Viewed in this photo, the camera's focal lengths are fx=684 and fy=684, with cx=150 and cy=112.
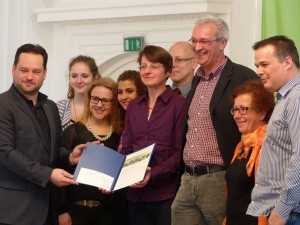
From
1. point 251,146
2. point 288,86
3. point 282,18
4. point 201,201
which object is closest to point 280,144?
point 288,86

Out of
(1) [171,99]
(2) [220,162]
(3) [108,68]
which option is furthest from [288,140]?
(3) [108,68]

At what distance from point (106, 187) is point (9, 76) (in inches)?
135

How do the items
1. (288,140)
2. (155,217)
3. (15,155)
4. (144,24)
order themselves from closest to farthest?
(288,140) < (15,155) < (155,217) < (144,24)

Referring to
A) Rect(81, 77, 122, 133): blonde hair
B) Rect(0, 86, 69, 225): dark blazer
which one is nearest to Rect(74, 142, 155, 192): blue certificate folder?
Rect(0, 86, 69, 225): dark blazer

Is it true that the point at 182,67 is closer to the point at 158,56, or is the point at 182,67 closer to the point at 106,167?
the point at 158,56

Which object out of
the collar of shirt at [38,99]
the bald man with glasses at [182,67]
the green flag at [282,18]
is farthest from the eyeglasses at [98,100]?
the green flag at [282,18]

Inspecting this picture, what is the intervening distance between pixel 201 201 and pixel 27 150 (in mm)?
1031

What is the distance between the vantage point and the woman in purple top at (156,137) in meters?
4.07

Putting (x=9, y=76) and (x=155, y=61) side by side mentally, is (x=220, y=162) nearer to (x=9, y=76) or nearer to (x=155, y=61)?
(x=155, y=61)

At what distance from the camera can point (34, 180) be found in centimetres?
387

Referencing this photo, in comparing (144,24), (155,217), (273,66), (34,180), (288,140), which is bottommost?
(155,217)

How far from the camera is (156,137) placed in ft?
13.5

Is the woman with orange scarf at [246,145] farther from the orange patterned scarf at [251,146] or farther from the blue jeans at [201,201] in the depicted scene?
the blue jeans at [201,201]

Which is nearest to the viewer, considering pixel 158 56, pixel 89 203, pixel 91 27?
pixel 158 56
